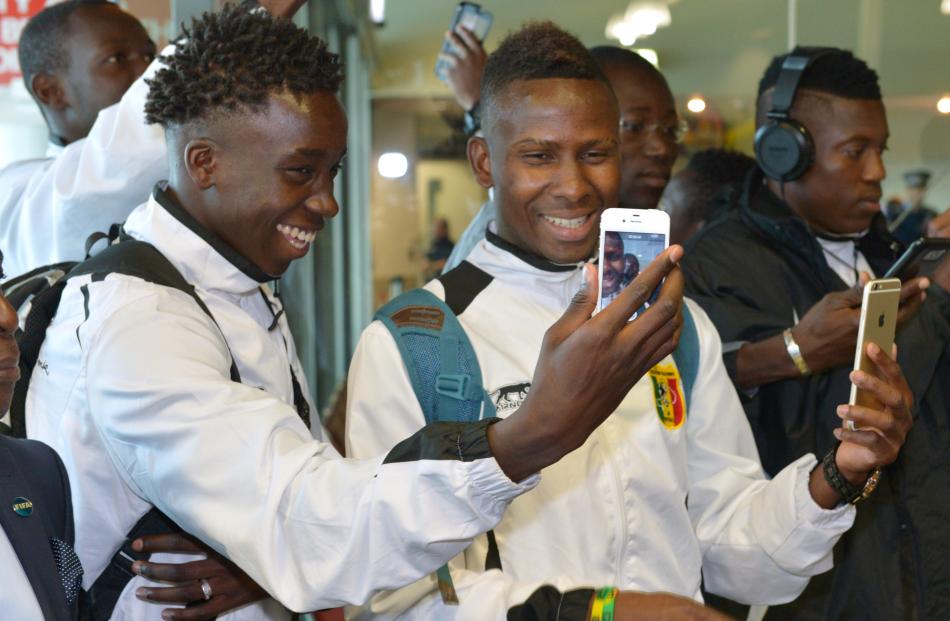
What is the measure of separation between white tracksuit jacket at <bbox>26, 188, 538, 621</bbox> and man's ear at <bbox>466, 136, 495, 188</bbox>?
28.0 inches

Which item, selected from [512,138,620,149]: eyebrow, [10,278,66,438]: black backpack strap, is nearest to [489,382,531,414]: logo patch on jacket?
[512,138,620,149]: eyebrow

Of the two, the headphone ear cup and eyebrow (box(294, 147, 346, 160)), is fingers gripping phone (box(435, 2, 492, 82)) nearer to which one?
the headphone ear cup

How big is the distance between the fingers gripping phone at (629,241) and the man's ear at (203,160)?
70 centimetres

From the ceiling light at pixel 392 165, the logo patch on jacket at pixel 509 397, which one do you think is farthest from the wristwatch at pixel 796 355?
the ceiling light at pixel 392 165

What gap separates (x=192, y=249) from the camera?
6.36ft

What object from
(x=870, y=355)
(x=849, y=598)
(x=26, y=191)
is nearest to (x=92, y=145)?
(x=26, y=191)

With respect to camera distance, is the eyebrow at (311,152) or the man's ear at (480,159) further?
the man's ear at (480,159)

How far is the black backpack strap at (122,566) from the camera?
1.80 m

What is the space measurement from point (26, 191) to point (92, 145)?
35 cm

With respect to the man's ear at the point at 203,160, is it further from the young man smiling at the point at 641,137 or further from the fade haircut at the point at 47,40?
the young man smiling at the point at 641,137

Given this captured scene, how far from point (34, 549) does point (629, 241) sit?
96cm

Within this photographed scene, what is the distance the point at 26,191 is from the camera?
2822 millimetres

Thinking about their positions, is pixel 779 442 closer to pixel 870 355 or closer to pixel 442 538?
pixel 870 355

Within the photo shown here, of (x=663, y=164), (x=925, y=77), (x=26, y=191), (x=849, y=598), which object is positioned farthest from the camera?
(x=925, y=77)
